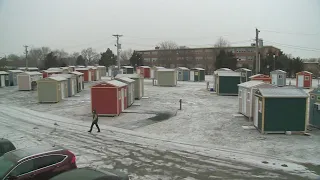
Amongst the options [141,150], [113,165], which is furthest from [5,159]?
[141,150]

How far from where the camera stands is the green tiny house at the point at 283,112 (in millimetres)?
15477

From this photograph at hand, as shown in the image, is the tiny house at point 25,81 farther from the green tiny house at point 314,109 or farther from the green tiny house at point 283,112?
the green tiny house at point 314,109

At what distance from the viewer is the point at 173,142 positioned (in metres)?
14.6

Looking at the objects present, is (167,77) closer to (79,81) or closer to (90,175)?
(79,81)

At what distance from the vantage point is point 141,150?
43.6 feet

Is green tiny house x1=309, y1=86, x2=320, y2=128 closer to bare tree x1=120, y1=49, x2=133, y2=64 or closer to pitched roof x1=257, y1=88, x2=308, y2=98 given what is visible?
pitched roof x1=257, y1=88, x2=308, y2=98

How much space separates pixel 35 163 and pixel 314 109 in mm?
15096

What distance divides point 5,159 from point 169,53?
330 feet

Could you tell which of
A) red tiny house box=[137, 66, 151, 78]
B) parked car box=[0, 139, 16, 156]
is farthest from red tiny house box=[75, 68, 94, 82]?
parked car box=[0, 139, 16, 156]

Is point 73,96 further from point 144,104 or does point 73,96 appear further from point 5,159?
point 5,159

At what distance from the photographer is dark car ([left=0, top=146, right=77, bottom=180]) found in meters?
7.98

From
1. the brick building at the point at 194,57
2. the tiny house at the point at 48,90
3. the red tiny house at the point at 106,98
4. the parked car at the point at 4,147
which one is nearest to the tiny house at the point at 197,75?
the tiny house at the point at 48,90

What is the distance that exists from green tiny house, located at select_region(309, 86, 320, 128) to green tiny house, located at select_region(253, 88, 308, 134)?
193cm

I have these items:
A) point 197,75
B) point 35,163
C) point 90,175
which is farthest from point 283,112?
point 197,75
